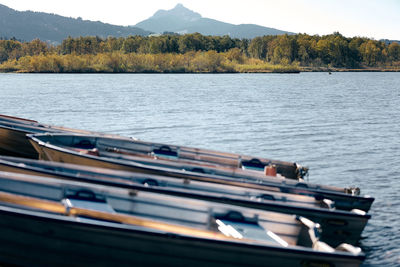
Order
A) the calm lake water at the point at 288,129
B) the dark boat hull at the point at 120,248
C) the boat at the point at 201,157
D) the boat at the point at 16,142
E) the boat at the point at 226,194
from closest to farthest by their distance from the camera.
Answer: the dark boat hull at the point at 120,248
the boat at the point at 226,194
the boat at the point at 201,157
the boat at the point at 16,142
the calm lake water at the point at 288,129

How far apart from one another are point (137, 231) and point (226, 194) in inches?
183

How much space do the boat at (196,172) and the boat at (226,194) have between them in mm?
727

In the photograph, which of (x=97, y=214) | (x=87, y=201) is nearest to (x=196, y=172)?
(x=87, y=201)

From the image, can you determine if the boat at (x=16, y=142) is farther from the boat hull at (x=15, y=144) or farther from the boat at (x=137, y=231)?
the boat at (x=137, y=231)

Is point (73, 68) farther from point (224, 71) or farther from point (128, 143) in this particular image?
point (128, 143)

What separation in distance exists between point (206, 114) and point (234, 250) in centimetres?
4035

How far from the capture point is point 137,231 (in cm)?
1017

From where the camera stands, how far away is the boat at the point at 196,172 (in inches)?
600

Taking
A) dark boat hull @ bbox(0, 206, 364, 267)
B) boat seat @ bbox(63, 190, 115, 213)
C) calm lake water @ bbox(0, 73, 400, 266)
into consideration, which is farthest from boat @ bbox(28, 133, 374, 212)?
dark boat hull @ bbox(0, 206, 364, 267)

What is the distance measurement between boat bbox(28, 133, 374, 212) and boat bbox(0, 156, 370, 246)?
2.38ft

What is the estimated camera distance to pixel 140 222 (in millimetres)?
11336

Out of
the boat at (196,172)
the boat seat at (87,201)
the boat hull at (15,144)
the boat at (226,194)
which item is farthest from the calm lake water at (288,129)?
the boat hull at (15,144)

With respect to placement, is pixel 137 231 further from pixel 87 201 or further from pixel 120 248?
pixel 87 201

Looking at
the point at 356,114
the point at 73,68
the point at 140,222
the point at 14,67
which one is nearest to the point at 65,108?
the point at 356,114
